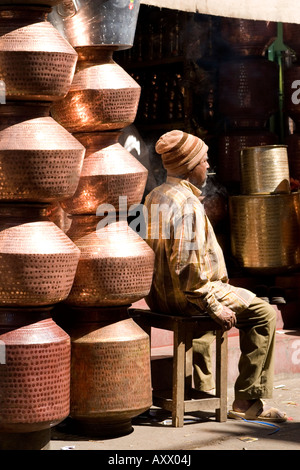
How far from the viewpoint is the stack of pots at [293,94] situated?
359 inches

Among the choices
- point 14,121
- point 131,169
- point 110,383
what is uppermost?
point 14,121

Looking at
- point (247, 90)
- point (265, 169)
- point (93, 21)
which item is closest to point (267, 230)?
point (265, 169)

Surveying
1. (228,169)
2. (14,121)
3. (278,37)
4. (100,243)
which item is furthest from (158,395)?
(278,37)

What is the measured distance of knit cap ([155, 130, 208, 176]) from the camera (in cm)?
620

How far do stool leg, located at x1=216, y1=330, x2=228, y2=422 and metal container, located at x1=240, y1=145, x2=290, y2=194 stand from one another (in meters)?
2.44

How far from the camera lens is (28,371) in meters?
5.09

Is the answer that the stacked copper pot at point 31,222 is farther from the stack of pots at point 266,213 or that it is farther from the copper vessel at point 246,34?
the copper vessel at point 246,34

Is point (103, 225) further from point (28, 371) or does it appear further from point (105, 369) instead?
point (28, 371)

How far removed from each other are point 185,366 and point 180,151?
4.54 feet

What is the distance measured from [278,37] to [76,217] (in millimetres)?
4830

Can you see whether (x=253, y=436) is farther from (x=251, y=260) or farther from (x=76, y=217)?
(x=251, y=260)

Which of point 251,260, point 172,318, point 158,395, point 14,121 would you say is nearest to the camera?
point 14,121

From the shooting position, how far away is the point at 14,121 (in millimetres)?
5141

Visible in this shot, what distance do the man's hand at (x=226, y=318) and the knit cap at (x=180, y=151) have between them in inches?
34.9
